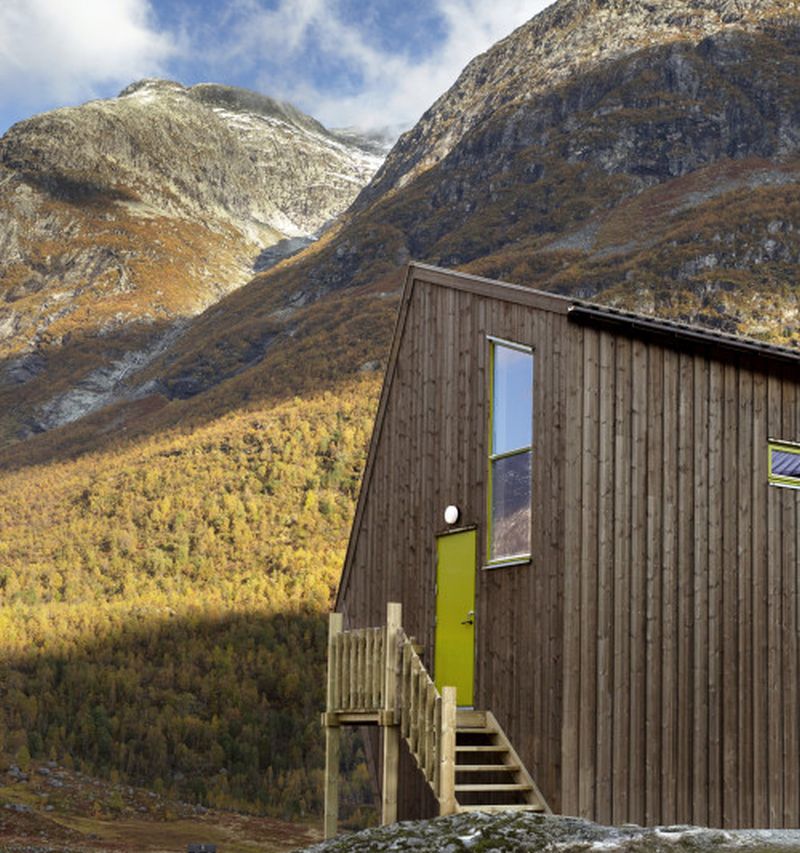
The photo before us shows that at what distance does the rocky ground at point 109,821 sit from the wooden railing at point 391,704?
10244mm

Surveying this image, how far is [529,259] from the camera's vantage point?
2458 inches

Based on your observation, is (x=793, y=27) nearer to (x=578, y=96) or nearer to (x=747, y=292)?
(x=578, y=96)

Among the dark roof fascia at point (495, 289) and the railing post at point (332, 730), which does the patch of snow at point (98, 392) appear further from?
the railing post at point (332, 730)

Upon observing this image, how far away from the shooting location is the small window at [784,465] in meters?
14.4

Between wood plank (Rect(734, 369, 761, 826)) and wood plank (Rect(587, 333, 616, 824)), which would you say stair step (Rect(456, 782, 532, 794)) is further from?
wood plank (Rect(734, 369, 761, 826))

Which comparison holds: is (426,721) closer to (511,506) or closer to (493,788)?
(493,788)

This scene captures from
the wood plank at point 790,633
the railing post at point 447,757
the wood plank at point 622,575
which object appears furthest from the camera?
the wood plank at point 790,633

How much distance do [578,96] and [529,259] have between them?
79.0 feet

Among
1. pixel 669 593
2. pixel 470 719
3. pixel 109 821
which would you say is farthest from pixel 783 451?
pixel 109 821

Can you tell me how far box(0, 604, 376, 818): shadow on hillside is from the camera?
3109 cm

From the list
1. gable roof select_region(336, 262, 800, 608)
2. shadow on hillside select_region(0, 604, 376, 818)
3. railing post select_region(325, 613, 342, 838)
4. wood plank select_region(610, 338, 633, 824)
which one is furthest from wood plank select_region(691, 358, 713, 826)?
shadow on hillside select_region(0, 604, 376, 818)

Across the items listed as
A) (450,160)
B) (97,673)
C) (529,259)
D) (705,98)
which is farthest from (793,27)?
(97,673)

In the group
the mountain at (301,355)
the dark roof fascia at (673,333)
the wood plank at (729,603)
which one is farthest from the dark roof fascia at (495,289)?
the mountain at (301,355)

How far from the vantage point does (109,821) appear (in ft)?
90.0
